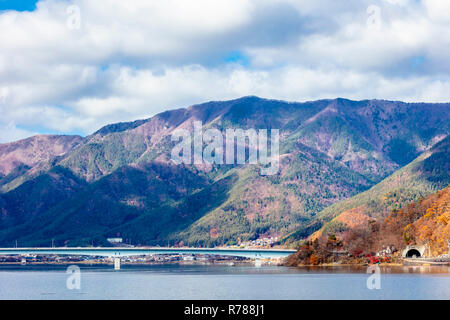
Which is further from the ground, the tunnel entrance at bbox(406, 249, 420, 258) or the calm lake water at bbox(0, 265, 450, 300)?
the tunnel entrance at bbox(406, 249, 420, 258)

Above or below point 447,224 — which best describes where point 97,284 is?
below

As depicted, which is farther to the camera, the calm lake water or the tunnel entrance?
the tunnel entrance

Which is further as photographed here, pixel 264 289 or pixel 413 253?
pixel 413 253

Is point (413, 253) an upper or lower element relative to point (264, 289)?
upper

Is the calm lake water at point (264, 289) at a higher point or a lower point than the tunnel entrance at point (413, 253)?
lower

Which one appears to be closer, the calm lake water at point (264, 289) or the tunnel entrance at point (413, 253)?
the calm lake water at point (264, 289)
